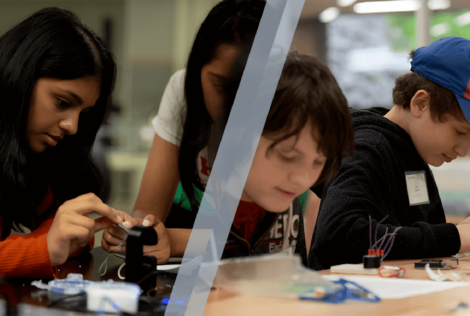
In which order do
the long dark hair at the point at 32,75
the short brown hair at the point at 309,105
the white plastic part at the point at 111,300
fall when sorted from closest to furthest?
the white plastic part at the point at 111,300, the short brown hair at the point at 309,105, the long dark hair at the point at 32,75

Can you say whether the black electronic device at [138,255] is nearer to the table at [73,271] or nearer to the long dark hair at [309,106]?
the table at [73,271]

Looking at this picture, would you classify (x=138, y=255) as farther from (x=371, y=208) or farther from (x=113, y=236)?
(x=371, y=208)

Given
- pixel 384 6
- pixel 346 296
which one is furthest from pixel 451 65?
pixel 346 296

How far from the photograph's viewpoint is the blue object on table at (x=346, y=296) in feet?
1.48

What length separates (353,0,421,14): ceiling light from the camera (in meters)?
0.72

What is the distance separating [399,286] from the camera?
1.74 feet

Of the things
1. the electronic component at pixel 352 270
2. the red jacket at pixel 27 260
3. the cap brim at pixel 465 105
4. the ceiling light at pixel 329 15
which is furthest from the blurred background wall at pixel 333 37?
the red jacket at pixel 27 260

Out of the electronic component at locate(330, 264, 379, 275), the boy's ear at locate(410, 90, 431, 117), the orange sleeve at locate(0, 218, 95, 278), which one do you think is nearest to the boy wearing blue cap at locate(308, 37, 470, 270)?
the boy's ear at locate(410, 90, 431, 117)

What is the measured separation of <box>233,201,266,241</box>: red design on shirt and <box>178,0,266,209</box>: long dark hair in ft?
0.36

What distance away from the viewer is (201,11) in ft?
2.23

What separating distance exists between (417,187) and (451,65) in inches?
10.3

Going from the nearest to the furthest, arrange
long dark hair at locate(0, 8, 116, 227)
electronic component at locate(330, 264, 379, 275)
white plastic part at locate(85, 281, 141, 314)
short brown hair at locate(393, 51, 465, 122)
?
1. white plastic part at locate(85, 281, 141, 314)
2. electronic component at locate(330, 264, 379, 275)
3. long dark hair at locate(0, 8, 116, 227)
4. short brown hair at locate(393, 51, 465, 122)

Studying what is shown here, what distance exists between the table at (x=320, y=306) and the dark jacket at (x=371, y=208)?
0.24 meters

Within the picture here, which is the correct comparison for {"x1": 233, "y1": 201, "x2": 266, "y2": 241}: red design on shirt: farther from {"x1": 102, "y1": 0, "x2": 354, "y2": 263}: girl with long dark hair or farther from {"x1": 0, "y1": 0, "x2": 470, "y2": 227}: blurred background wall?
{"x1": 0, "y1": 0, "x2": 470, "y2": 227}: blurred background wall
